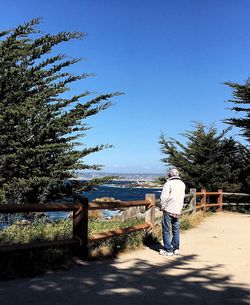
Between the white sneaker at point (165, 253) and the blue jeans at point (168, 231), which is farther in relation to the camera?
the blue jeans at point (168, 231)

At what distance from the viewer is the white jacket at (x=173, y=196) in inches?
373

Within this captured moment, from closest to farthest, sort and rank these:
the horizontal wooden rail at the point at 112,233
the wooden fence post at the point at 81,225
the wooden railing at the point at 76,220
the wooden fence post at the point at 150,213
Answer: the wooden railing at the point at 76,220
the wooden fence post at the point at 81,225
the horizontal wooden rail at the point at 112,233
the wooden fence post at the point at 150,213

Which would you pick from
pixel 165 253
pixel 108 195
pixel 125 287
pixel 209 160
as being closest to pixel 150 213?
pixel 165 253

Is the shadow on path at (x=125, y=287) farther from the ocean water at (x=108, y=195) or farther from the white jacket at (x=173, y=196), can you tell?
the ocean water at (x=108, y=195)

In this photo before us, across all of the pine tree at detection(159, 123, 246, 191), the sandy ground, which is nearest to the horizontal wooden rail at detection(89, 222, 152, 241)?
the sandy ground

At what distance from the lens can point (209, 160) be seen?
941 inches

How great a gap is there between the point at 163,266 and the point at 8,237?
2.96m

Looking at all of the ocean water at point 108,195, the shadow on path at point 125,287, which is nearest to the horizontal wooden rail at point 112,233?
the shadow on path at point 125,287

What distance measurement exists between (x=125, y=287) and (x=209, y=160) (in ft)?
59.4

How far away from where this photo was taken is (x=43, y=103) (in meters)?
14.7

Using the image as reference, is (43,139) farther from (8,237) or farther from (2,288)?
(2,288)

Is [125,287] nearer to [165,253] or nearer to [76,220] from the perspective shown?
[76,220]

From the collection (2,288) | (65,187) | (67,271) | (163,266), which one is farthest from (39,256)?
(65,187)

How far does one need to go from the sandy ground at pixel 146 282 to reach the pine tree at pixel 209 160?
14.0 meters
